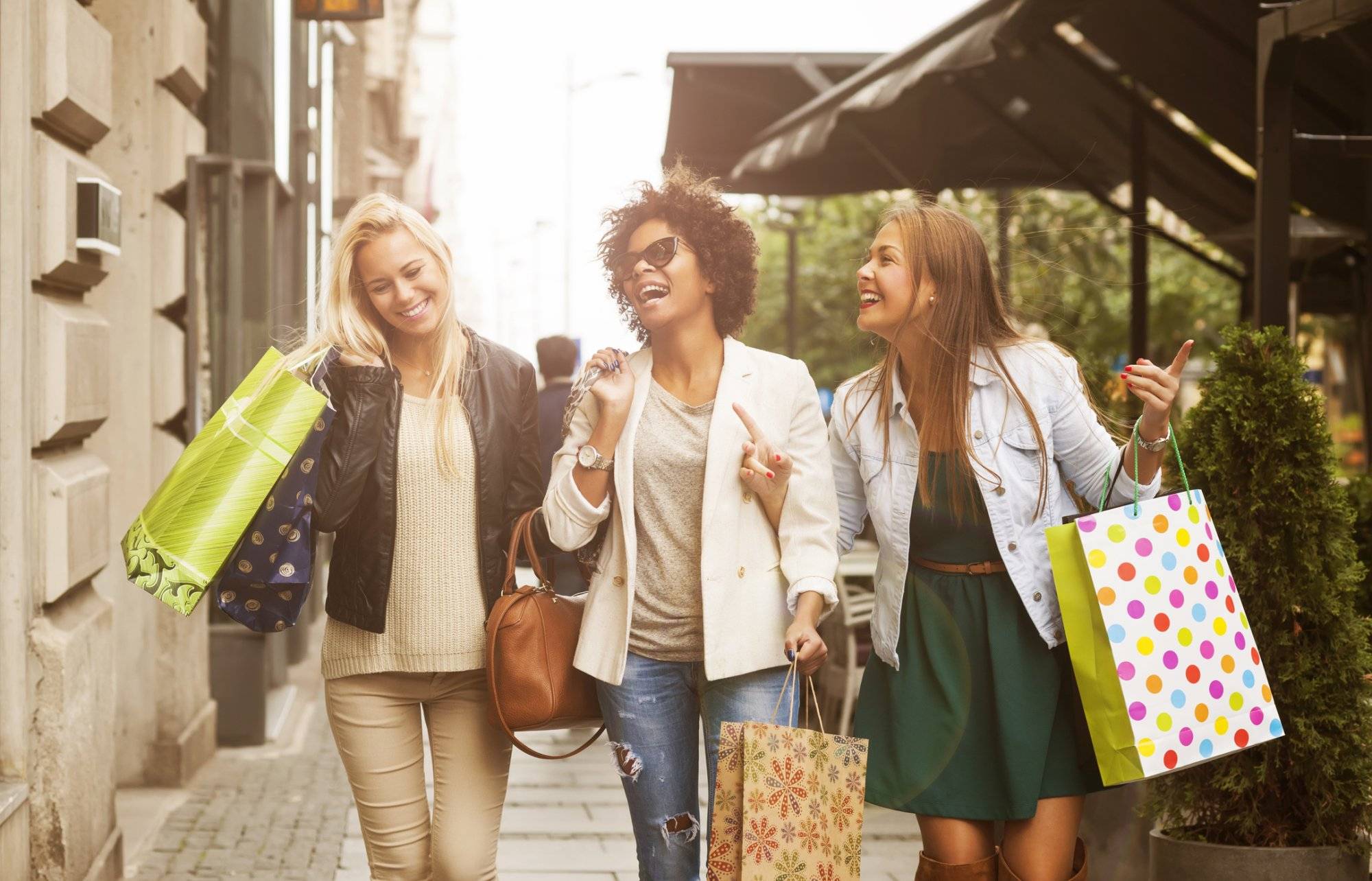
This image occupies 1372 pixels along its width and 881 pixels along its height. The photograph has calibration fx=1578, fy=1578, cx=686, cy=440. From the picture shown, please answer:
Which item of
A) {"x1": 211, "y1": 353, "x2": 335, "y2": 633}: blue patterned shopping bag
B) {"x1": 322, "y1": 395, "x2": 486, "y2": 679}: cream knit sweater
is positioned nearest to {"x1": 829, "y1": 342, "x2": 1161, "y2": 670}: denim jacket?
{"x1": 322, "y1": 395, "x2": 486, "y2": 679}: cream knit sweater

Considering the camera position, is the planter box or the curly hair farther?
the planter box

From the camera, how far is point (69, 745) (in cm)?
465

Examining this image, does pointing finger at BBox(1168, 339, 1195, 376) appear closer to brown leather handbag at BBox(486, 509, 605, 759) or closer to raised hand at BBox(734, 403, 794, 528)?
raised hand at BBox(734, 403, 794, 528)

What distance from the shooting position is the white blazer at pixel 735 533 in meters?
3.37

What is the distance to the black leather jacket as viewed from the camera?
136 inches

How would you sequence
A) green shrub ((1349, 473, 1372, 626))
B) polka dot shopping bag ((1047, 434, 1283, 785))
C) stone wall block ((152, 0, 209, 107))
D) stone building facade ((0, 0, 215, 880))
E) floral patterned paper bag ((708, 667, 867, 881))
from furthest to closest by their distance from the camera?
stone wall block ((152, 0, 209, 107)), green shrub ((1349, 473, 1372, 626)), stone building facade ((0, 0, 215, 880)), polka dot shopping bag ((1047, 434, 1283, 785)), floral patterned paper bag ((708, 667, 867, 881))

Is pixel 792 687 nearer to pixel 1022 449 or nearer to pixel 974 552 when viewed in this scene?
pixel 974 552

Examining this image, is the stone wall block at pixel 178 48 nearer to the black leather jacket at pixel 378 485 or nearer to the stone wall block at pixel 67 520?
the stone wall block at pixel 67 520

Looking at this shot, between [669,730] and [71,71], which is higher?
[71,71]

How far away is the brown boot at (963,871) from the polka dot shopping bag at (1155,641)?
13.4 inches

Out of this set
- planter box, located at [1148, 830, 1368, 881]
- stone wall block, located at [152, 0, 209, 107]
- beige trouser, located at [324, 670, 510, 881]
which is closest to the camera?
beige trouser, located at [324, 670, 510, 881]

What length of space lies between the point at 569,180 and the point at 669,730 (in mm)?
36340

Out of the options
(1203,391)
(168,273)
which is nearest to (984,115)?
(168,273)

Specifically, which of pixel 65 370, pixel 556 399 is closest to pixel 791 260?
pixel 556 399
